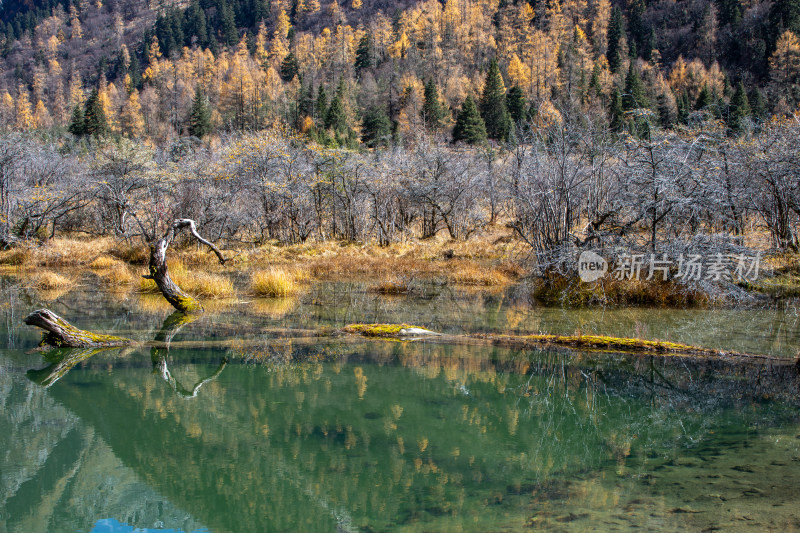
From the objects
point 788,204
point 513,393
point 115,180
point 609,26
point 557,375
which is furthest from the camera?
point 609,26

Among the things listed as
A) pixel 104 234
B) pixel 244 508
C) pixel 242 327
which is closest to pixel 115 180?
pixel 104 234

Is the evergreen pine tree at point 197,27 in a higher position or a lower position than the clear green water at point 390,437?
higher

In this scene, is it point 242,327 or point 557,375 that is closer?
point 557,375

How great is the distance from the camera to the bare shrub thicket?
16469 mm

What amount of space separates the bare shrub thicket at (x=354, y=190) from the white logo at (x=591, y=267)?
894 mm

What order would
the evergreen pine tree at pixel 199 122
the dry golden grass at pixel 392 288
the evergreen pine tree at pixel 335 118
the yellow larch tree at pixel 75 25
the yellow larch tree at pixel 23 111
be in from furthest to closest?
the yellow larch tree at pixel 75 25
the yellow larch tree at pixel 23 111
the evergreen pine tree at pixel 199 122
the evergreen pine tree at pixel 335 118
the dry golden grass at pixel 392 288

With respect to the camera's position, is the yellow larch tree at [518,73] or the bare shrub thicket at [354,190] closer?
the bare shrub thicket at [354,190]

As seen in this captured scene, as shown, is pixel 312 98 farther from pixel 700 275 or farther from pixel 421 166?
pixel 700 275

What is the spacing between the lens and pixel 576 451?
5.50 meters

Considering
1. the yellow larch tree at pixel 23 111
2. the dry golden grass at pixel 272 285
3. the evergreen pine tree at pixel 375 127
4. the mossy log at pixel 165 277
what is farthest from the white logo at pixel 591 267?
the yellow larch tree at pixel 23 111

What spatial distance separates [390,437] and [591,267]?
8916 mm

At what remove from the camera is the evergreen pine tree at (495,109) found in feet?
199

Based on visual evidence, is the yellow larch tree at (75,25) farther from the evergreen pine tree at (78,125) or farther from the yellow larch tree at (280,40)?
the evergreen pine tree at (78,125)

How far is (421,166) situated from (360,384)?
78.3 feet
